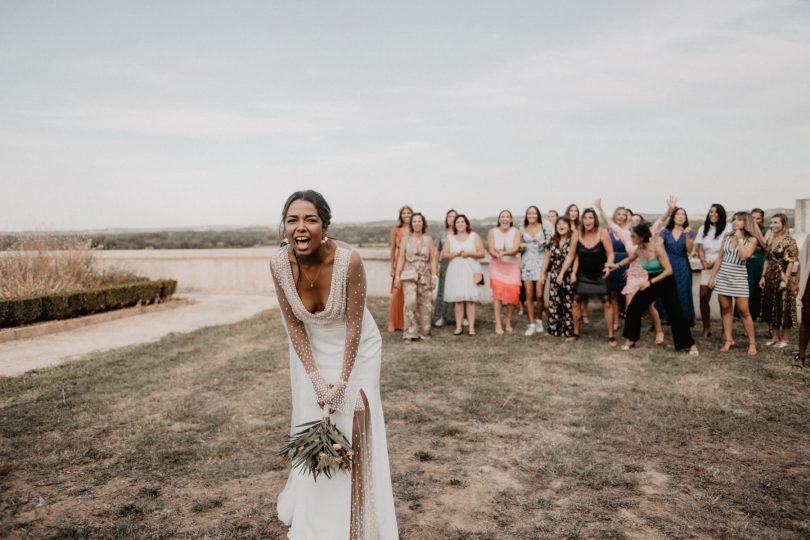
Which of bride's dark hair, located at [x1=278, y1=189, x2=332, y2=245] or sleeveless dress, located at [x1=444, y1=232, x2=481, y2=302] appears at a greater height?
bride's dark hair, located at [x1=278, y1=189, x2=332, y2=245]

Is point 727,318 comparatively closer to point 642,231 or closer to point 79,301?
point 642,231

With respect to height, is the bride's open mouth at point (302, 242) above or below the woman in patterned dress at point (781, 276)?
above

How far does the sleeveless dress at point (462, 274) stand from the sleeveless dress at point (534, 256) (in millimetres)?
804

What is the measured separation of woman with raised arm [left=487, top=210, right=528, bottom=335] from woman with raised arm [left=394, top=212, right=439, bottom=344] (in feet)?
3.91

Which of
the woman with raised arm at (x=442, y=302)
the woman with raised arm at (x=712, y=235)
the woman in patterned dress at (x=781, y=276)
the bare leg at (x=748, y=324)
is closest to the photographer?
the bare leg at (x=748, y=324)

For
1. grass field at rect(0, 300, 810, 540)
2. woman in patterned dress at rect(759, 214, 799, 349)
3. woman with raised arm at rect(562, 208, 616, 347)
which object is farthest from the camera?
woman with raised arm at rect(562, 208, 616, 347)

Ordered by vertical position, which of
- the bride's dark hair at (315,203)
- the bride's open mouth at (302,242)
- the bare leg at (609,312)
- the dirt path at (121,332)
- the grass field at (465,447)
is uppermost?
the bride's dark hair at (315,203)

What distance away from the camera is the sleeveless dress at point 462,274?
9.74 m

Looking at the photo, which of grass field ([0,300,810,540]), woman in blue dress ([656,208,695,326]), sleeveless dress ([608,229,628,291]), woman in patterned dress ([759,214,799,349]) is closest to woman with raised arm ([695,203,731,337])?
woman in blue dress ([656,208,695,326])

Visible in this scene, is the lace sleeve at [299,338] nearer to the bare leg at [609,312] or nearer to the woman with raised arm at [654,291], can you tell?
the woman with raised arm at [654,291]

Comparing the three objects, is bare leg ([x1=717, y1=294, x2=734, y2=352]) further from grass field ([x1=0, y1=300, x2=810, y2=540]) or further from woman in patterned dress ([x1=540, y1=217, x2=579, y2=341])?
woman in patterned dress ([x1=540, y1=217, x2=579, y2=341])

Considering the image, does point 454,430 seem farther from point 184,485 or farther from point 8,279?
point 8,279

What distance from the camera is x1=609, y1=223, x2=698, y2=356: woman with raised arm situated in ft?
26.3

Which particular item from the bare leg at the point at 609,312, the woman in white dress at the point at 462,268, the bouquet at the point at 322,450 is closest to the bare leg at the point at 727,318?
the bare leg at the point at 609,312
